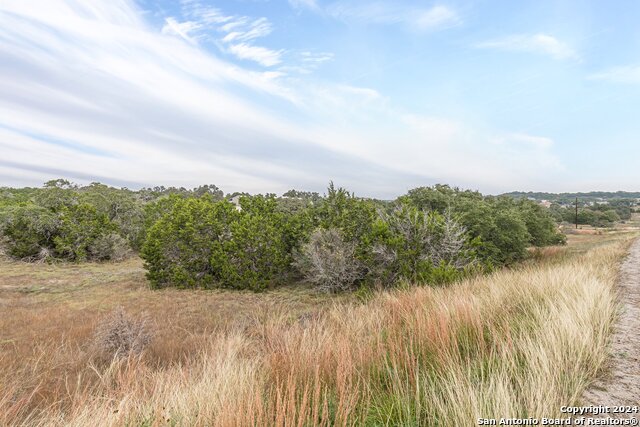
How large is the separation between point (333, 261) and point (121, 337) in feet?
31.3

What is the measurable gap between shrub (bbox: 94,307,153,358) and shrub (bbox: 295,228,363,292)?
8.50 m

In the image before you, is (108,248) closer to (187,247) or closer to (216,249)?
(187,247)

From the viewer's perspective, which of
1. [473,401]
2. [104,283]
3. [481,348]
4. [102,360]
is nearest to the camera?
[473,401]

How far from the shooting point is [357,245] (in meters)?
15.3

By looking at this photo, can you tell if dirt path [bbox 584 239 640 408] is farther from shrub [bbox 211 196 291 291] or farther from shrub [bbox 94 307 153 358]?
shrub [bbox 211 196 291 291]

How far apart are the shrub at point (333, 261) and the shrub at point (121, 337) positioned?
27.9ft

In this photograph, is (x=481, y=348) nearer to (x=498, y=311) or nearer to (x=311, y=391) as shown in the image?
(x=498, y=311)

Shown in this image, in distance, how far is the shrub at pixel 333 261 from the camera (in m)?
15.1

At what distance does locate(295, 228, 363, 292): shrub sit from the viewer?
594 inches

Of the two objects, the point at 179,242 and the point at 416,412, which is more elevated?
the point at 416,412

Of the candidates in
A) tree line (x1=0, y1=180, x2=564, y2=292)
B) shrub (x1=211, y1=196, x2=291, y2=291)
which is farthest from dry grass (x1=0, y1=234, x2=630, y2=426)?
shrub (x1=211, y1=196, x2=291, y2=291)

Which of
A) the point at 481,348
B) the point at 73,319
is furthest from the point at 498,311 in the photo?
the point at 73,319

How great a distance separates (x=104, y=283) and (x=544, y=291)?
20.8 m

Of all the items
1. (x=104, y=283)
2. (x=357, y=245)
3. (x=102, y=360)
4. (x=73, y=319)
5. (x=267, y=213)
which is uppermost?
(x=267, y=213)
